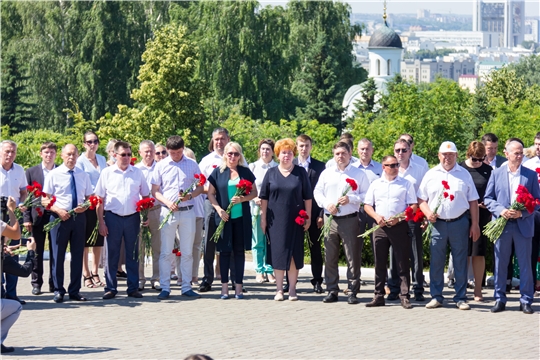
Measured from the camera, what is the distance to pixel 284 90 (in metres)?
54.1

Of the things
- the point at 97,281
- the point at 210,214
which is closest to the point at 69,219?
the point at 97,281

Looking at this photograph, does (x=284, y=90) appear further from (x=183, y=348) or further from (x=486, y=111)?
(x=183, y=348)

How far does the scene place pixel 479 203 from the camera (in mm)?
12367

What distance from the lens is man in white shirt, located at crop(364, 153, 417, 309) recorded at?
38.1ft

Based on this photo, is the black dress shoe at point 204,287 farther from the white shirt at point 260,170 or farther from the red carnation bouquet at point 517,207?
the red carnation bouquet at point 517,207

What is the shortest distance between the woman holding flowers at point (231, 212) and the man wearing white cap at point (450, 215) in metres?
2.23

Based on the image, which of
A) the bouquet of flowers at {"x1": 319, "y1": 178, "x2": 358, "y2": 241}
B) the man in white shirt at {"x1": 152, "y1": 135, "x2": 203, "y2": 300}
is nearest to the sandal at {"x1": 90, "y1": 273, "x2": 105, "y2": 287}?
the man in white shirt at {"x1": 152, "y1": 135, "x2": 203, "y2": 300}

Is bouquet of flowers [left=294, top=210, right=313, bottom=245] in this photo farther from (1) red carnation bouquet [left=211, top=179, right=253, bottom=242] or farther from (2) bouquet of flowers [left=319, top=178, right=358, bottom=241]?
(1) red carnation bouquet [left=211, top=179, right=253, bottom=242]

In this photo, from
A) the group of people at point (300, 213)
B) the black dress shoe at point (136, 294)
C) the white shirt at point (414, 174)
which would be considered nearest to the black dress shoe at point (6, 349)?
the group of people at point (300, 213)

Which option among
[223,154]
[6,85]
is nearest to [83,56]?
[6,85]

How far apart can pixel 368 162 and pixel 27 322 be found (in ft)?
15.8

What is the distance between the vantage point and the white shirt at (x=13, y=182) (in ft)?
39.2

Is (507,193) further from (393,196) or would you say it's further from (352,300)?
(352,300)

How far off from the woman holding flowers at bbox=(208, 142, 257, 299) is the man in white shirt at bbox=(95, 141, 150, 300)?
989 millimetres
